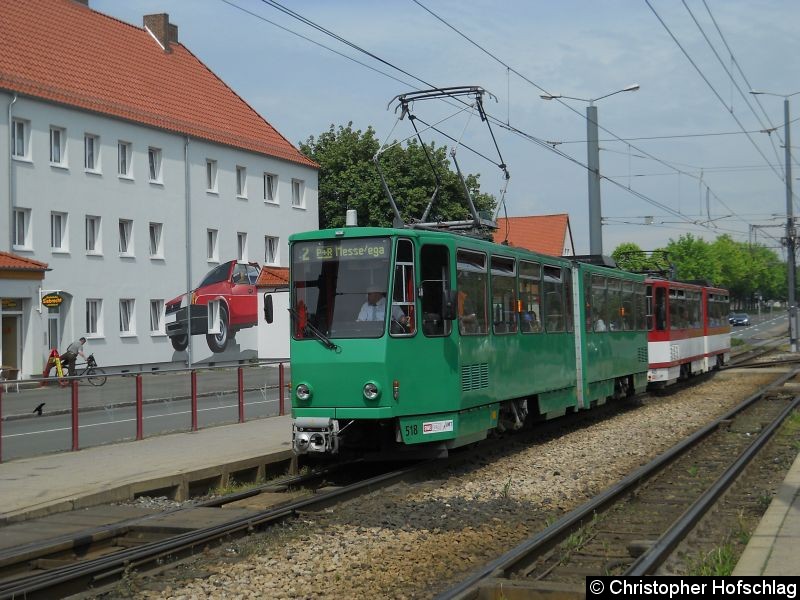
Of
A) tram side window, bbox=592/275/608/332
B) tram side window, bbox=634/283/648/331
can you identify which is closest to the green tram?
tram side window, bbox=592/275/608/332

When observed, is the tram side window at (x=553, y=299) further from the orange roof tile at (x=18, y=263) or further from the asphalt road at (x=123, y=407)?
the orange roof tile at (x=18, y=263)

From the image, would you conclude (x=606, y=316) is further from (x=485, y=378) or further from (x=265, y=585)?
(x=265, y=585)

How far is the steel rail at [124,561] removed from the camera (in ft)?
23.9

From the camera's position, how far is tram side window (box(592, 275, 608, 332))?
64.0 feet

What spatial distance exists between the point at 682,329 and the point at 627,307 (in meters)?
6.33

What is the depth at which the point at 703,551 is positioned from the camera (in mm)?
8195

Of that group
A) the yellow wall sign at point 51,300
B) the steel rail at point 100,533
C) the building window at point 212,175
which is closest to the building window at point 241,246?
the building window at point 212,175

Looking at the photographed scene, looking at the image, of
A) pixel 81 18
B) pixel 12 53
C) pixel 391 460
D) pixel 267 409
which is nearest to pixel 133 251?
pixel 12 53

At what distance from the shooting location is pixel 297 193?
50812mm

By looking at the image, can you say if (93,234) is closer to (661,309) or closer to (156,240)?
(156,240)

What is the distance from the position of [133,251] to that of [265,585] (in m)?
33.5

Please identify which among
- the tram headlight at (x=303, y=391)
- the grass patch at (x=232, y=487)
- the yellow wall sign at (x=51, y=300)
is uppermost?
the yellow wall sign at (x=51, y=300)

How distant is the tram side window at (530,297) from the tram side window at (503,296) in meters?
0.38

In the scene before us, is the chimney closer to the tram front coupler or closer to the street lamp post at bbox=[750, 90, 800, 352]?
the street lamp post at bbox=[750, 90, 800, 352]
